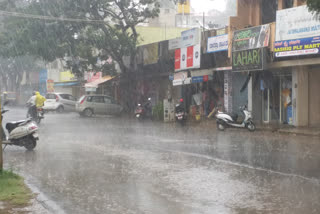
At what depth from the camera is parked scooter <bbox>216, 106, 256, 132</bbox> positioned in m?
19.0

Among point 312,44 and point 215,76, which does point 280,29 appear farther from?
point 215,76

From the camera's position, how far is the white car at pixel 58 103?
38.2m

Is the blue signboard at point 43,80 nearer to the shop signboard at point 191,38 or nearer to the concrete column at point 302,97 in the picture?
the shop signboard at point 191,38

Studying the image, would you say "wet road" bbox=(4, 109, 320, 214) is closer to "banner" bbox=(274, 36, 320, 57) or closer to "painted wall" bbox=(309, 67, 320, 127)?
"banner" bbox=(274, 36, 320, 57)

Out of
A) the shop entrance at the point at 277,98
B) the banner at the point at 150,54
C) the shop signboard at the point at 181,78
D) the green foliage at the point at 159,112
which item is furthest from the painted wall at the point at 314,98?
the banner at the point at 150,54

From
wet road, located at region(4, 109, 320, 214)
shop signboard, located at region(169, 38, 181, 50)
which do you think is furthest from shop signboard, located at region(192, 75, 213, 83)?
wet road, located at region(4, 109, 320, 214)

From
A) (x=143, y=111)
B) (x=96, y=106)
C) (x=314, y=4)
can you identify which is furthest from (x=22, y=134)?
(x=96, y=106)

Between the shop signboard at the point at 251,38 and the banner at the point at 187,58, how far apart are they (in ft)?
12.8

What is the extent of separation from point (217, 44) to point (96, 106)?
36.2 feet

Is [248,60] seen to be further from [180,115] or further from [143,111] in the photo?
[143,111]

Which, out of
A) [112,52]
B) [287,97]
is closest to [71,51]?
[112,52]

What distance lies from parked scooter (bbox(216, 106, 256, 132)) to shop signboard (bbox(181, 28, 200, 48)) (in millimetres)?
8746

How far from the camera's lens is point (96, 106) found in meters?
32.1

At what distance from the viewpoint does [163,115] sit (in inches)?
1099
